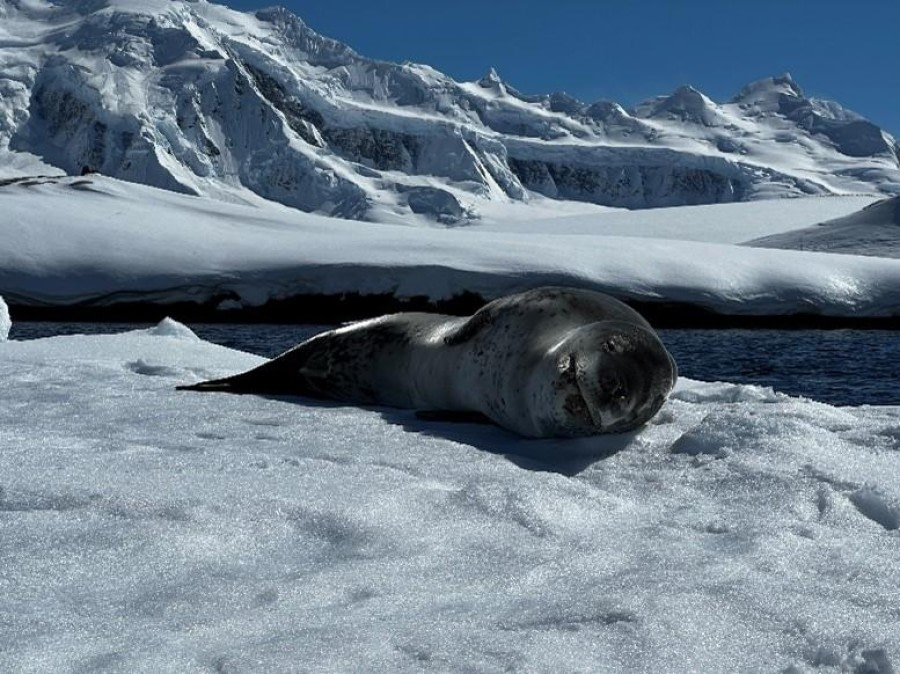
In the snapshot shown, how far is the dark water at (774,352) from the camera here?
10.4 metres

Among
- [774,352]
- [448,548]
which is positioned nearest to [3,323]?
[448,548]

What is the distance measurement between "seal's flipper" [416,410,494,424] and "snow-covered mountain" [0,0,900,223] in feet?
342

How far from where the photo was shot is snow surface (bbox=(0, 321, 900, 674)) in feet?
5.96

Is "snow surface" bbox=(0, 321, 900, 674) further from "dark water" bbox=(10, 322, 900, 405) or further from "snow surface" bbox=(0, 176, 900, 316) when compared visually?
"snow surface" bbox=(0, 176, 900, 316)

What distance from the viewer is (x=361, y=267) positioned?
65.2 feet

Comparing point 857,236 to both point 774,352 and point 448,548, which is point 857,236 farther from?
point 448,548

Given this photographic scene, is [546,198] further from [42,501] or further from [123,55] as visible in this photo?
[42,501]

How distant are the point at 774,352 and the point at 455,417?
10683 millimetres

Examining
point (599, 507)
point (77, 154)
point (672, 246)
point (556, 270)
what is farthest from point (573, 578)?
point (77, 154)

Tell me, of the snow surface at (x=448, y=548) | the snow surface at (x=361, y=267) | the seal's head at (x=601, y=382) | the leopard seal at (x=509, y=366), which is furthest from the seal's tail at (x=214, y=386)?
the snow surface at (x=361, y=267)

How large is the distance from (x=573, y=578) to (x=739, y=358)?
11.8 meters

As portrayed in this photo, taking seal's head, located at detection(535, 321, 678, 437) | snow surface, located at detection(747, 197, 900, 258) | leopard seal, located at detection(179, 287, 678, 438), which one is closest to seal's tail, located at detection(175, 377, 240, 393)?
leopard seal, located at detection(179, 287, 678, 438)

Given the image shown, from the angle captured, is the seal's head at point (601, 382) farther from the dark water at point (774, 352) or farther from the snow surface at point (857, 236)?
the snow surface at point (857, 236)

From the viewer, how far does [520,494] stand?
9.36ft
